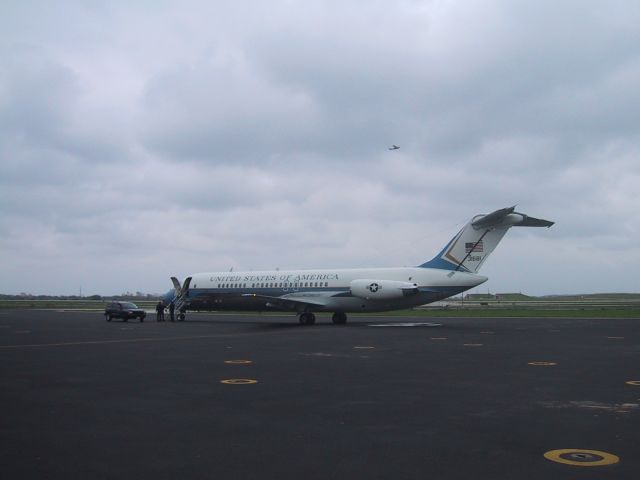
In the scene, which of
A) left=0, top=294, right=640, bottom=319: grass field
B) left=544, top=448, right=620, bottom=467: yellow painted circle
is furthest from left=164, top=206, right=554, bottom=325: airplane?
left=544, top=448, right=620, bottom=467: yellow painted circle

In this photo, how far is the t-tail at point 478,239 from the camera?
30312 millimetres

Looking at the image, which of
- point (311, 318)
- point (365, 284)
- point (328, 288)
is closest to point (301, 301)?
point (311, 318)

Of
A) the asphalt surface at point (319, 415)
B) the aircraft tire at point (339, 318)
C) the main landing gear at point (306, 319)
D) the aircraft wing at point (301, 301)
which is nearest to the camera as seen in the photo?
the asphalt surface at point (319, 415)

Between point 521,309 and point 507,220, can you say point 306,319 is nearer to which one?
point 507,220

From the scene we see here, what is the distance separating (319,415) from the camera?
8.66 m

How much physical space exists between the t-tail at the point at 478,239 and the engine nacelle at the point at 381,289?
2.15 metres

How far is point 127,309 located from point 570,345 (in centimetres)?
3161

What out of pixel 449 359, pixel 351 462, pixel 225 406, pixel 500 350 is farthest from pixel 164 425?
pixel 500 350

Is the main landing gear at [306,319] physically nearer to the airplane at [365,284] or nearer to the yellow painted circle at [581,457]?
the airplane at [365,284]

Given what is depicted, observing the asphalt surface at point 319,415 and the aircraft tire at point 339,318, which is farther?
the aircraft tire at point 339,318

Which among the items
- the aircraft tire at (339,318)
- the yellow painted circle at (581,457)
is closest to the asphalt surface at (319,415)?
the yellow painted circle at (581,457)

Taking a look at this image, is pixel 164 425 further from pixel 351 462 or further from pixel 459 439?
pixel 459 439

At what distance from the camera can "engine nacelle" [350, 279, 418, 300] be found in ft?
104

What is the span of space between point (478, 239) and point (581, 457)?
25.3m
